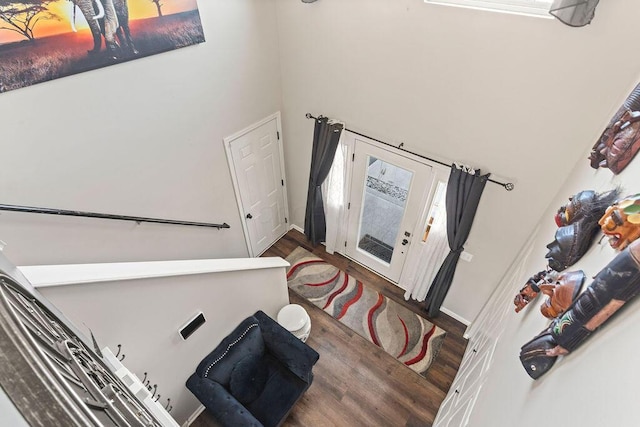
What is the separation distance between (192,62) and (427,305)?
12.7ft

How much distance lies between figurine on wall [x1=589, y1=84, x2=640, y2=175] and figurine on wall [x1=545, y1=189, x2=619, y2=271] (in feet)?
0.51

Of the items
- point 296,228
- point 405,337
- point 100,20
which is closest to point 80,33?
point 100,20

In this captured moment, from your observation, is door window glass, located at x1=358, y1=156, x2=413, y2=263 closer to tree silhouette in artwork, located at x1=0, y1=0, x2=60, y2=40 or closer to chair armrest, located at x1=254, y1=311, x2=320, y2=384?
chair armrest, located at x1=254, y1=311, x2=320, y2=384

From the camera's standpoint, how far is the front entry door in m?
3.57

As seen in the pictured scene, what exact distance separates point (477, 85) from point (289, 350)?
9.71 ft

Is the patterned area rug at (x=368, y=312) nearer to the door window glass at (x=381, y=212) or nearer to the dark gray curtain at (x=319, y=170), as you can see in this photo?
the dark gray curtain at (x=319, y=170)

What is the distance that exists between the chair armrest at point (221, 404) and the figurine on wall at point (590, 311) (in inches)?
88.1

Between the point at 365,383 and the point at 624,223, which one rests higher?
the point at 624,223

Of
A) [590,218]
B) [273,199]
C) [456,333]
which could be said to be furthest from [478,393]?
[273,199]

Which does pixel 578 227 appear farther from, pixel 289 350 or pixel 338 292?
pixel 338 292

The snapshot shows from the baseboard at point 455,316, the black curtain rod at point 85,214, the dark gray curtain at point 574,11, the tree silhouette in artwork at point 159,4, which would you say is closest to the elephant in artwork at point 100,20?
the tree silhouette in artwork at point 159,4

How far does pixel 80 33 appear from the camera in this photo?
2156 mm

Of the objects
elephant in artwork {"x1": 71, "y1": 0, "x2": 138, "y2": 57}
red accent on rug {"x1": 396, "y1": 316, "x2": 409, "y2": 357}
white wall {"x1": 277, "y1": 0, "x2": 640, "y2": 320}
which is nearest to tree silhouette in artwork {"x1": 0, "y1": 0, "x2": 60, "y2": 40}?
elephant in artwork {"x1": 71, "y1": 0, "x2": 138, "y2": 57}

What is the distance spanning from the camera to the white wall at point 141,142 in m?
2.14
